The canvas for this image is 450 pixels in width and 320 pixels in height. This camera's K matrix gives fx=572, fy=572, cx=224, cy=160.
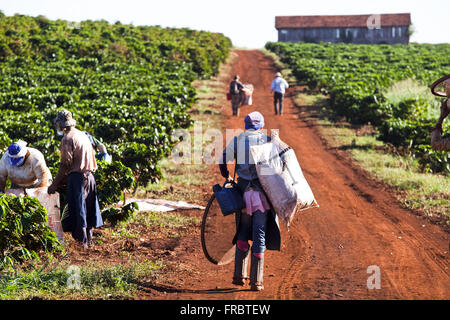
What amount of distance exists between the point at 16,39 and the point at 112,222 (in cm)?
3206

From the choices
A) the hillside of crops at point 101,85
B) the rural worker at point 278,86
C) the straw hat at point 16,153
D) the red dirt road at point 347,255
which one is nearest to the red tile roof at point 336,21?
the hillside of crops at point 101,85

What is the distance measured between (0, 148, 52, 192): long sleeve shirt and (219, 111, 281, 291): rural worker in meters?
2.38

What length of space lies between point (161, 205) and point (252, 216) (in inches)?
162

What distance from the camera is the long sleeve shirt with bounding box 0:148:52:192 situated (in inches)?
277

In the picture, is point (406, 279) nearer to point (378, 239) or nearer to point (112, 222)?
point (378, 239)

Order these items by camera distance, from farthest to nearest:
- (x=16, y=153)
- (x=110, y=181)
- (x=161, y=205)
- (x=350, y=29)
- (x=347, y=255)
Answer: (x=350, y=29), (x=161, y=205), (x=110, y=181), (x=347, y=255), (x=16, y=153)

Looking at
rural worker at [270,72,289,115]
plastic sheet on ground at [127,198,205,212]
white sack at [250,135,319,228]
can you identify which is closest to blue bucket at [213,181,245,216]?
white sack at [250,135,319,228]

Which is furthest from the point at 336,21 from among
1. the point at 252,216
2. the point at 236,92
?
the point at 252,216

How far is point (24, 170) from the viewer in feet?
23.2

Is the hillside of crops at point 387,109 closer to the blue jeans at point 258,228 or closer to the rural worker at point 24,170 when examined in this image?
the blue jeans at point 258,228

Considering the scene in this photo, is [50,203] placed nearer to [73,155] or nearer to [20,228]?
[73,155]

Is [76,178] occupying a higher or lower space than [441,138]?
lower

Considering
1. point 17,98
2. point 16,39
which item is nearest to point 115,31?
point 16,39
